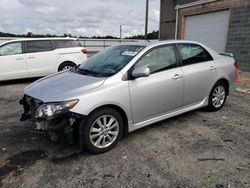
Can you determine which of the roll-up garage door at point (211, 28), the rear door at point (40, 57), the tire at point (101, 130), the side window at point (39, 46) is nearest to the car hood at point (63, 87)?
the tire at point (101, 130)

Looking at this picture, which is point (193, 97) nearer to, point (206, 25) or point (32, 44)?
point (32, 44)

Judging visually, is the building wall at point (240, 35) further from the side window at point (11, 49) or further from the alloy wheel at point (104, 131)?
the side window at point (11, 49)

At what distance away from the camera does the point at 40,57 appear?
24.7 feet

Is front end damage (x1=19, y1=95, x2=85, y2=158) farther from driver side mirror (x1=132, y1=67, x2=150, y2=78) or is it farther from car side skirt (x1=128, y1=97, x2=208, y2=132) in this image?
driver side mirror (x1=132, y1=67, x2=150, y2=78)

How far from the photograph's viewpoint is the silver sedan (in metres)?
2.68

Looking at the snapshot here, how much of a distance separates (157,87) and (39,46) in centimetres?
589

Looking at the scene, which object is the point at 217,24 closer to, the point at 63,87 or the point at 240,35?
the point at 240,35

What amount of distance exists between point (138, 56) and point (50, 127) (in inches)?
64.1

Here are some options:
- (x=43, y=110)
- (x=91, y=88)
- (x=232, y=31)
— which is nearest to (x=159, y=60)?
(x=91, y=88)

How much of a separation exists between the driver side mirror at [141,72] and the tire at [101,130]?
0.60m

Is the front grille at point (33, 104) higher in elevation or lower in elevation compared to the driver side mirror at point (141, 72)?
lower

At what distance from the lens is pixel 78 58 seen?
815cm

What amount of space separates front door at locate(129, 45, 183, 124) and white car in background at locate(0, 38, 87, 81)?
5.28 meters

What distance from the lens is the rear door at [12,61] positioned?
717 centimetres
